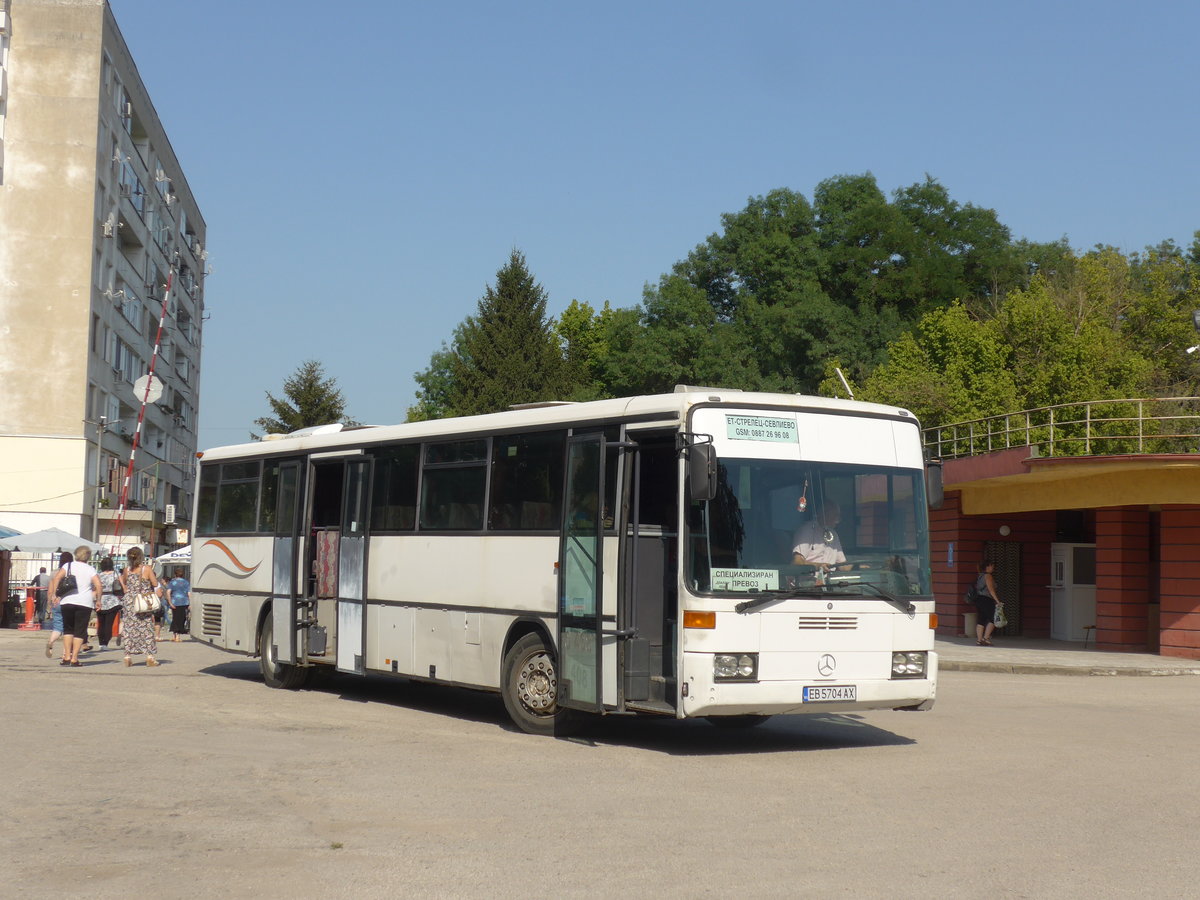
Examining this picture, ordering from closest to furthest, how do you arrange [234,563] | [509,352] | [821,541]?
[821,541], [234,563], [509,352]

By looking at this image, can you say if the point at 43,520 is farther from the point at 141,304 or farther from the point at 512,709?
the point at 512,709

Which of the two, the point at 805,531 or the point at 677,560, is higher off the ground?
the point at 805,531

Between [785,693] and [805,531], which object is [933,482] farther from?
[785,693]

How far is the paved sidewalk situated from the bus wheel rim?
11081mm

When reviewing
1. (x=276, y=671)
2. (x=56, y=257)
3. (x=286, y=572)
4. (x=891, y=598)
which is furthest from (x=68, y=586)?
(x=56, y=257)

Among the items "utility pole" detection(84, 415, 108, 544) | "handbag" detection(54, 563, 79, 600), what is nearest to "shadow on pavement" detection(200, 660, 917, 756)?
"handbag" detection(54, 563, 79, 600)

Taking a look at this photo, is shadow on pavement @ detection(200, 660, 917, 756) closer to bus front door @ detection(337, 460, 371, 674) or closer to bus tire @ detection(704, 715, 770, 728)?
bus tire @ detection(704, 715, 770, 728)

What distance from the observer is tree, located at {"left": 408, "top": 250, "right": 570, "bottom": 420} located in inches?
2753

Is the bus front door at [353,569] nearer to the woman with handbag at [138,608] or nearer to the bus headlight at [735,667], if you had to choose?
the woman with handbag at [138,608]

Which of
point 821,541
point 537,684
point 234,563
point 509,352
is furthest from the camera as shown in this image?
point 509,352

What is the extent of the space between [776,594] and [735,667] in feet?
2.29

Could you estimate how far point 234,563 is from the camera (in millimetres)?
20516

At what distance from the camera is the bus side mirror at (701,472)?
39.0 feet

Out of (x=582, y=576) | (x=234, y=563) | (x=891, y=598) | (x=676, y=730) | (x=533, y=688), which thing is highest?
(x=234, y=563)
